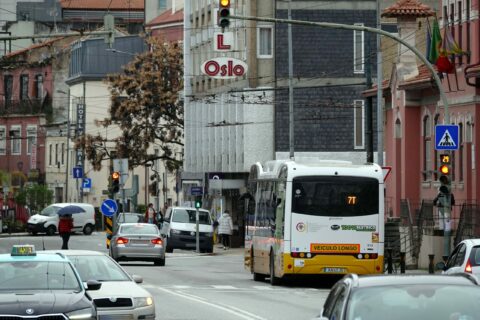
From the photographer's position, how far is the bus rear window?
34.5 m

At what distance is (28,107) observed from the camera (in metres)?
117

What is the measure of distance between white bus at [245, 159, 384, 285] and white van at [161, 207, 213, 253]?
27.2 m

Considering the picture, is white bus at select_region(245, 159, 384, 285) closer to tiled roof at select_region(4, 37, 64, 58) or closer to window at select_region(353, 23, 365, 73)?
window at select_region(353, 23, 365, 73)

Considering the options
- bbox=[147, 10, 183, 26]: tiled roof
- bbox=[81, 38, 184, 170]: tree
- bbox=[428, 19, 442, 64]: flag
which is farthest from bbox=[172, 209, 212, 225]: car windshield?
bbox=[147, 10, 183, 26]: tiled roof

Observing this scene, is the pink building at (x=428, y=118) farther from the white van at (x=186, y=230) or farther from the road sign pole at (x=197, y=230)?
the white van at (x=186, y=230)

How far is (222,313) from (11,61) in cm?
9137

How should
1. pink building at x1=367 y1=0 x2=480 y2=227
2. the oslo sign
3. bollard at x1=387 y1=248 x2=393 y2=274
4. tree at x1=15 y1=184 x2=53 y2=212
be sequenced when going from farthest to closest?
tree at x1=15 y1=184 x2=53 y2=212 → the oslo sign → pink building at x1=367 y1=0 x2=480 y2=227 → bollard at x1=387 y1=248 x2=393 y2=274

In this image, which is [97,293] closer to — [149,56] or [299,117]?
[299,117]

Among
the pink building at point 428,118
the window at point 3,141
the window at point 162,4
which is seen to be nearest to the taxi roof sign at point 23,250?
the pink building at point 428,118

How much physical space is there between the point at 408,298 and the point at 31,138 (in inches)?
4132

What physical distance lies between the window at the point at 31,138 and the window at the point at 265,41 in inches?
1888

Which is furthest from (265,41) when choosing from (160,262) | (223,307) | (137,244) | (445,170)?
(223,307)

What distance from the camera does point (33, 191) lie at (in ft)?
300

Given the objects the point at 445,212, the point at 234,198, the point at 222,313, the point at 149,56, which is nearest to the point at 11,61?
the point at 149,56
